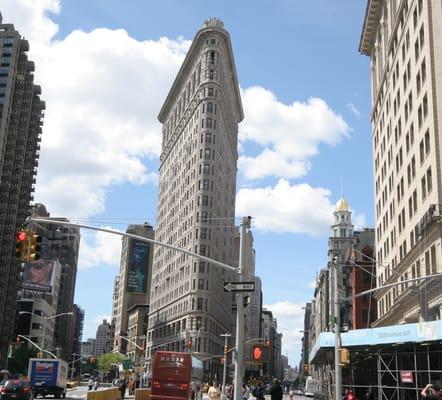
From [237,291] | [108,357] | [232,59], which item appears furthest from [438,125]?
[108,357]

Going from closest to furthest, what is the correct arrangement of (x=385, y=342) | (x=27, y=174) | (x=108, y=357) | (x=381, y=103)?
(x=385, y=342), (x=381, y=103), (x=27, y=174), (x=108, y=357)

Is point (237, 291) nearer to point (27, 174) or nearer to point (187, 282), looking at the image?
point (187, 282)

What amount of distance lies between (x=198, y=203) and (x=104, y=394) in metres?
84.0

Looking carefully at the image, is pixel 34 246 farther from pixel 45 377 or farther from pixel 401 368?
pixel 45 377

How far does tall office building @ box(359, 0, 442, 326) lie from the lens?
44.8m

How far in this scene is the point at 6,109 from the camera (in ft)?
482

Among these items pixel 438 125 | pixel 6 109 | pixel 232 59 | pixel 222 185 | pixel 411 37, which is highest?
pixel 232 59

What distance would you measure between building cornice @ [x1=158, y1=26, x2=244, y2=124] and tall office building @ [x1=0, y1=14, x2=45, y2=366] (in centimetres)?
3559

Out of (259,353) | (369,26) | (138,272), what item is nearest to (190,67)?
(138,272)

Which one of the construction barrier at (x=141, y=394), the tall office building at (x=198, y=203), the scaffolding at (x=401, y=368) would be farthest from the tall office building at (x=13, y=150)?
the scaffolding at (x=401, y=368)

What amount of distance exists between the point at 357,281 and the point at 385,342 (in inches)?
2898

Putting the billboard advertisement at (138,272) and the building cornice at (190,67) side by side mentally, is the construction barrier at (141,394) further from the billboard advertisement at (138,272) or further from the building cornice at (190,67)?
the building cornice at (190,67)

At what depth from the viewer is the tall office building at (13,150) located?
470ft

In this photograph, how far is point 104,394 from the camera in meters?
40.4
